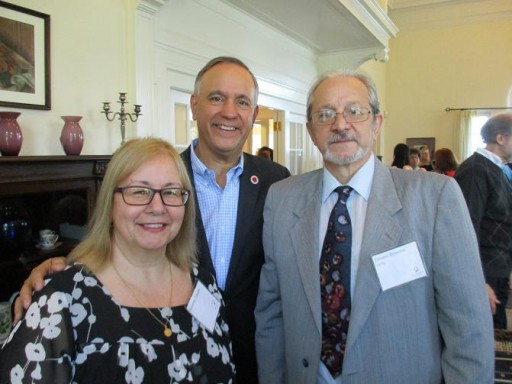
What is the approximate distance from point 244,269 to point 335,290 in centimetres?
47

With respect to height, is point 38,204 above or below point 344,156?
below

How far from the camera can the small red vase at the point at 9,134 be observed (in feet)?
6.24

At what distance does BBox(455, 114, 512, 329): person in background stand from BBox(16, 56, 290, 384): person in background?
173 centimetres

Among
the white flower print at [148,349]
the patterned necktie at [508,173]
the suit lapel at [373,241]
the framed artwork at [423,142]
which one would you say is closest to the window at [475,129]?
the framed artwork at [423,142]

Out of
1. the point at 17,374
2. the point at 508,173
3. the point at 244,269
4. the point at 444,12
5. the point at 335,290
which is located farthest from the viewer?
the point at 444,12

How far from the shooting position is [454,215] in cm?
115

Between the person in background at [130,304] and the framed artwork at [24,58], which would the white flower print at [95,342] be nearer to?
the person in background at [130,304]

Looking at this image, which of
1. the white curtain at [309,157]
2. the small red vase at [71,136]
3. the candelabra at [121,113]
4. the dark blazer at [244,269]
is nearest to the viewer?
the dark blazer at [244,269]

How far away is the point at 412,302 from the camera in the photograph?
3.85 ft

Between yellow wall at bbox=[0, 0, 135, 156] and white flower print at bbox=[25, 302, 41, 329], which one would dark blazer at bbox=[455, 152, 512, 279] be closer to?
yellow wall at bbox=[0, 0, 135, 156]

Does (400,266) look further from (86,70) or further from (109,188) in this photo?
(86,70)

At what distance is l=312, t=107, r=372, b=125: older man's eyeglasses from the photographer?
1.32 metres

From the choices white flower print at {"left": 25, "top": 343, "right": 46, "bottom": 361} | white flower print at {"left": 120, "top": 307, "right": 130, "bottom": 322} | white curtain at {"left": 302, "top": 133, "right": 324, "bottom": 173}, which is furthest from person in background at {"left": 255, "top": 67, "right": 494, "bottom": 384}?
white curtain at {"left": 302, "top": 133, "right": 324, "bottom": 173}

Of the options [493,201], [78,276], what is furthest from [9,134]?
[493,201]
